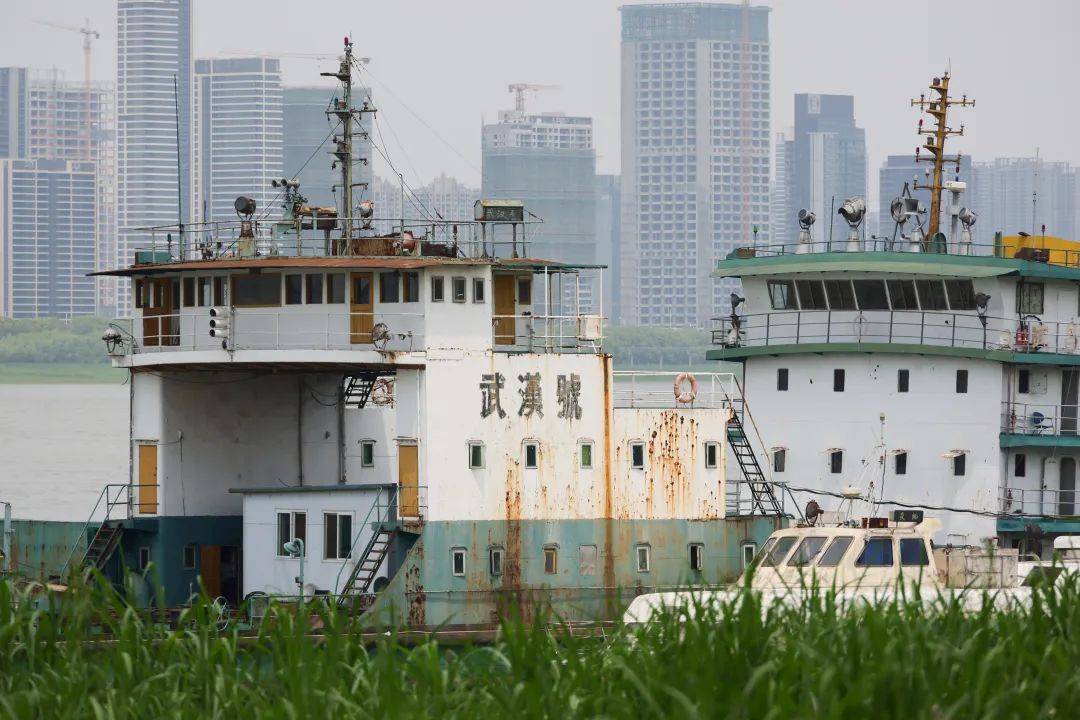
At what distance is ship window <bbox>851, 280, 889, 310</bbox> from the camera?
45.4 meters

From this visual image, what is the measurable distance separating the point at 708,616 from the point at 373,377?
2490 cm

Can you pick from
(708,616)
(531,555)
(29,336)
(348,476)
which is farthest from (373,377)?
(29,336)

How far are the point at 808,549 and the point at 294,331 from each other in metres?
10.9

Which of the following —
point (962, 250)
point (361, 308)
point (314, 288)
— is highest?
point (962, 250)

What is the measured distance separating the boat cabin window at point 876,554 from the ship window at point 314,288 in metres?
11.5

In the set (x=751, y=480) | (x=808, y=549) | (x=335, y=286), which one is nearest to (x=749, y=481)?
(x=751, y=480)

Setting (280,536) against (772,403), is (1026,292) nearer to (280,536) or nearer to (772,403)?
(772,403)

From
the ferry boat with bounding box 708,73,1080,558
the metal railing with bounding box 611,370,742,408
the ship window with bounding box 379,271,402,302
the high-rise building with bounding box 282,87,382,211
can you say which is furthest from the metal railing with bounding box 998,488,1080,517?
the high-rise building with bounding box 282,87,382,211

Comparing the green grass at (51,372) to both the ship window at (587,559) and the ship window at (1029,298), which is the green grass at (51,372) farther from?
the ship window at (587,559)

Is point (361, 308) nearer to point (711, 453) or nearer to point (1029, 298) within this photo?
point (711, 453)

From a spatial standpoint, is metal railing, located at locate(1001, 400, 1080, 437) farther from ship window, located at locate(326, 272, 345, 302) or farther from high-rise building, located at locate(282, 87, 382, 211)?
high-rise building, located at locate(282, 87, 382, 211)

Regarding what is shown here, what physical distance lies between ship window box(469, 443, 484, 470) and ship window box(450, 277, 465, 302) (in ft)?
9.14

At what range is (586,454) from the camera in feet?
127

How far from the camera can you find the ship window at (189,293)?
40312mm
